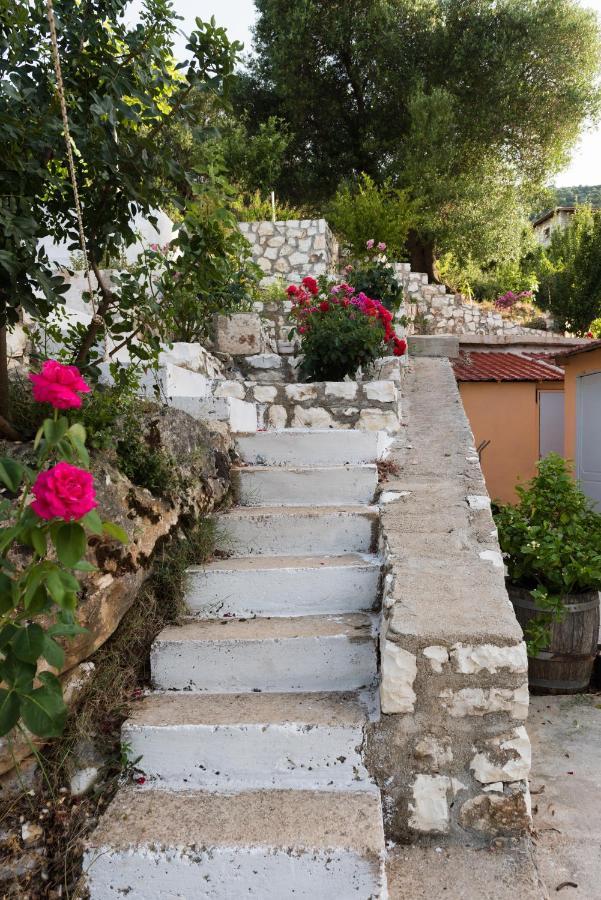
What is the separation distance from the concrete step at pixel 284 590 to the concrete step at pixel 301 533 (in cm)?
28

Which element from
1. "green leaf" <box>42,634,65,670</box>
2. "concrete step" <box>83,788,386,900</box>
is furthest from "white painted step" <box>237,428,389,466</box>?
"green leaf" <box>42,634,65,670</box>

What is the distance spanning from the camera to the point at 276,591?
8.70ft

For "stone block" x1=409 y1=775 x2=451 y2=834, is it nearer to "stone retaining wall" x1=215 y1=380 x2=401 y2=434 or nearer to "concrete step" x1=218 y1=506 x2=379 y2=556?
"concrete step" x1=218 y1=506 x2=379 y2=556

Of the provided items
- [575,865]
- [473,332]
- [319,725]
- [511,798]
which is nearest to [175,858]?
[319,725]

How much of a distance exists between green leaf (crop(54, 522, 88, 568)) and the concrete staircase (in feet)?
2.91

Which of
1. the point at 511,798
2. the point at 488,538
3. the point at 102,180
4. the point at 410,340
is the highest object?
the point at 102,180

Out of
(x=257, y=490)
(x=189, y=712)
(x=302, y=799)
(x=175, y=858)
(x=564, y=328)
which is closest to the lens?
(x=175, y=858)

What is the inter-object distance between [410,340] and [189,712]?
23.2ft

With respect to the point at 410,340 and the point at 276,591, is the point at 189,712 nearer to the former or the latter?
the point at 276,591

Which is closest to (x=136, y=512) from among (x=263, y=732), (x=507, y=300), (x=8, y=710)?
(x=263, y=732)

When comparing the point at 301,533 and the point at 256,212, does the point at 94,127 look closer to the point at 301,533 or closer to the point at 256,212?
the point at 301,533

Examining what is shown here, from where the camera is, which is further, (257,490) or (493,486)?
(493,486)

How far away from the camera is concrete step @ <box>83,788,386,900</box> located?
168 centimetres

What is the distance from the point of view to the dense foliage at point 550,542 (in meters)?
3.21
